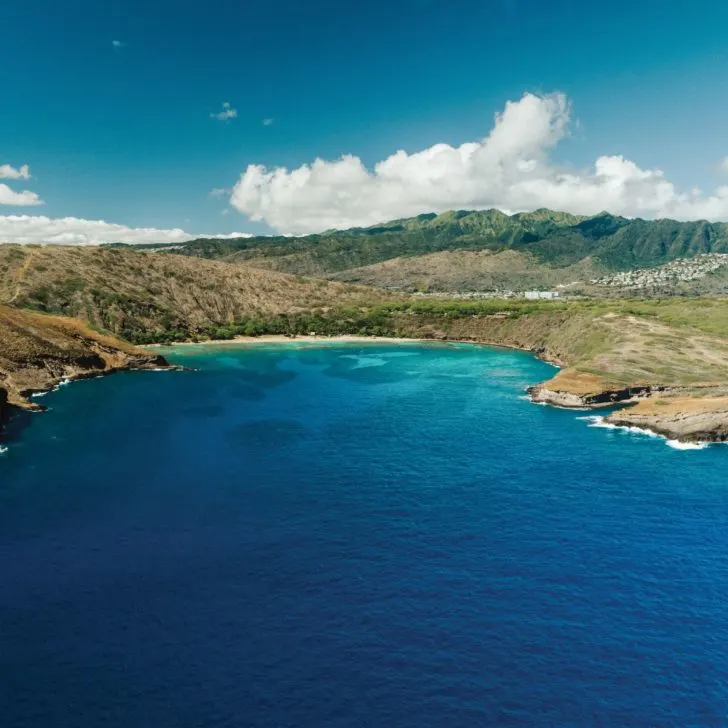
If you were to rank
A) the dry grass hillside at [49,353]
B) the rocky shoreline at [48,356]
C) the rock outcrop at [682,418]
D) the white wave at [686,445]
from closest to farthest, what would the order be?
the white wave at [686,445], the rock outcrop at [682,418], the rocky shoreline at [48,356], the dry grass hillside at [49,353]

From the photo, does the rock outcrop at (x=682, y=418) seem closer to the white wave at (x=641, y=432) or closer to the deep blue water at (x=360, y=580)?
the white wave at (x=641, y=432)

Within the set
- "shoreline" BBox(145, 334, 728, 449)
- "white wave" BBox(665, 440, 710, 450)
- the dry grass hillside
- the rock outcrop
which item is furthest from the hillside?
"white wave" BBox(665, 440, 710, 450)

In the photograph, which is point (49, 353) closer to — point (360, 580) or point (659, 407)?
point (360, 580)

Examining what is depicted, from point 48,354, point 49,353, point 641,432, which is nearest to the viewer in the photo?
point 641,432

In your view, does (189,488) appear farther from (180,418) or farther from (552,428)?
(552,428)

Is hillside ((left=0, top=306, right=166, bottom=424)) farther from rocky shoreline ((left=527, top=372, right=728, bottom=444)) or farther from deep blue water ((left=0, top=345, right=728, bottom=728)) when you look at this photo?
rocky shoreline ((left=527, top=372, right=728, bottom=444))

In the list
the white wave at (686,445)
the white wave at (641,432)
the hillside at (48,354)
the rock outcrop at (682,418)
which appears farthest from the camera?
the hillside at (48,354)

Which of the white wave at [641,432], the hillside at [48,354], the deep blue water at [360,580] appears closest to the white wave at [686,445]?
the white wave at [641,432]

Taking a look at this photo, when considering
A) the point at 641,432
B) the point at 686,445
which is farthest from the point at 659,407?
the point at 686,445
